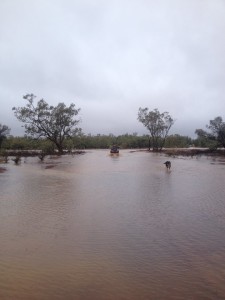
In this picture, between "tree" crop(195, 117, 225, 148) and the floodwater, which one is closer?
the floodwater

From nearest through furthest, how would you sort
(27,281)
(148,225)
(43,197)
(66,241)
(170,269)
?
(27,281) → (170,269) → (66,241) → (148,225) → (43,197)

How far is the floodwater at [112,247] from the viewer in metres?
4.60

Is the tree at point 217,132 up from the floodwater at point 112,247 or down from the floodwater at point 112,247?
up

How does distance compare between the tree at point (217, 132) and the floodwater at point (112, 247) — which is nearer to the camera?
the floodwater at point (112, 247)

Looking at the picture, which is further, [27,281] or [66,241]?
[66,241]

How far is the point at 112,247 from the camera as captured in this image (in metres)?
6.34

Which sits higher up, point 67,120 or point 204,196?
point 67,120

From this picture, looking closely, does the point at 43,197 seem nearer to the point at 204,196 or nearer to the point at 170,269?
the point at 204,196

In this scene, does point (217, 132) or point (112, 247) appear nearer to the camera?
point (112, 247)

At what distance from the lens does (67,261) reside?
559 centimetres

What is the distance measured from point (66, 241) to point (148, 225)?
2173 mm

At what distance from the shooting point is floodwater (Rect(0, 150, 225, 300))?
15.1ft

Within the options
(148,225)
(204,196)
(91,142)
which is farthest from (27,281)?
(91,142)

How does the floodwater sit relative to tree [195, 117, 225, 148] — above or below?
below
